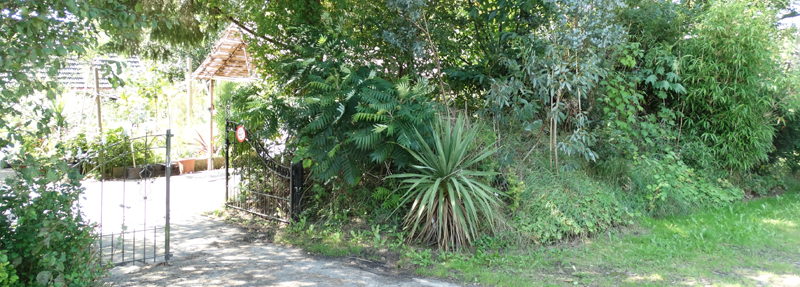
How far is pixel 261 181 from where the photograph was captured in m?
7.86

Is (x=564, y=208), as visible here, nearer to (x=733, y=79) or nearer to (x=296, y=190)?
(x=296, y=190)

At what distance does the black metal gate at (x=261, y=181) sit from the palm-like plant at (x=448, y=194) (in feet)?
6.06

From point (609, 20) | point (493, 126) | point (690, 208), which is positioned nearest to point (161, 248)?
point (493, 126)

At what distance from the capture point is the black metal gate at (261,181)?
696 centimetres

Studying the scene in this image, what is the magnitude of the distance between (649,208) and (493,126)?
8.48 ft

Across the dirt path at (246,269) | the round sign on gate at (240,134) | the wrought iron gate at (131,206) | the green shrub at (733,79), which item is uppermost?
the green shrub at (733,79)

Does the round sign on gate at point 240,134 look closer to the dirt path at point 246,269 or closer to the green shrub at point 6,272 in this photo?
the dirt path at point 246,269

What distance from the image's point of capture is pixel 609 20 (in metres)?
6.76

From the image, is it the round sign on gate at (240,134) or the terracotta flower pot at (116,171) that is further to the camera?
the terracotta flower pot at (116,171)

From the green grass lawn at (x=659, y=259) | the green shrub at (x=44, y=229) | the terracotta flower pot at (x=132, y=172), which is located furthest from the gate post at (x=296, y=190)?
the terracotta flower pot at (x=132, y=172)

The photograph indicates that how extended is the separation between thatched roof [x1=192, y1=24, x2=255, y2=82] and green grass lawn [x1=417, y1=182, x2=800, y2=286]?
7223 millimetres

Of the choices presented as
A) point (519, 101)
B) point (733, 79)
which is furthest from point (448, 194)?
point (733, 79)

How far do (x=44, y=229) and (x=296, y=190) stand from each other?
139 inches

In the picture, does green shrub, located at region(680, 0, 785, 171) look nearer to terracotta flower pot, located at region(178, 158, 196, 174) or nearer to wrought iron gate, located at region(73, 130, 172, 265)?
wrought iron gate, located at region(73, 130, 172, 265)
